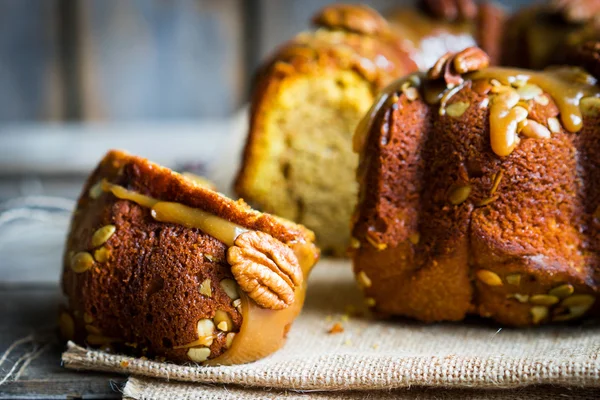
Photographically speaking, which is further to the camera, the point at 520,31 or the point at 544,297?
the point at 520,31

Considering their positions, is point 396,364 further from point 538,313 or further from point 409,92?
point 409,92

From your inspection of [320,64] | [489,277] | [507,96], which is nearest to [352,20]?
[320,64]

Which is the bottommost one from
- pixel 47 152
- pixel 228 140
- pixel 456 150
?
pixel 47 152

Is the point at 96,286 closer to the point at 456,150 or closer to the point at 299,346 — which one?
the point at 299,346

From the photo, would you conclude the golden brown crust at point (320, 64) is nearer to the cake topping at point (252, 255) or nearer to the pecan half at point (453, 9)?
the pecan half at point (453, 9)

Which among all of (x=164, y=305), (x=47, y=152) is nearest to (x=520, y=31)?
(x=164, y=305)

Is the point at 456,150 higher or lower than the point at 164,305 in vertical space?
higher

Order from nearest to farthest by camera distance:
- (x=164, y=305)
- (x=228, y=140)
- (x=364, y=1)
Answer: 1. (x=164, y=305)
2. (x=228, y=140)
3. (x=364, y=1)
